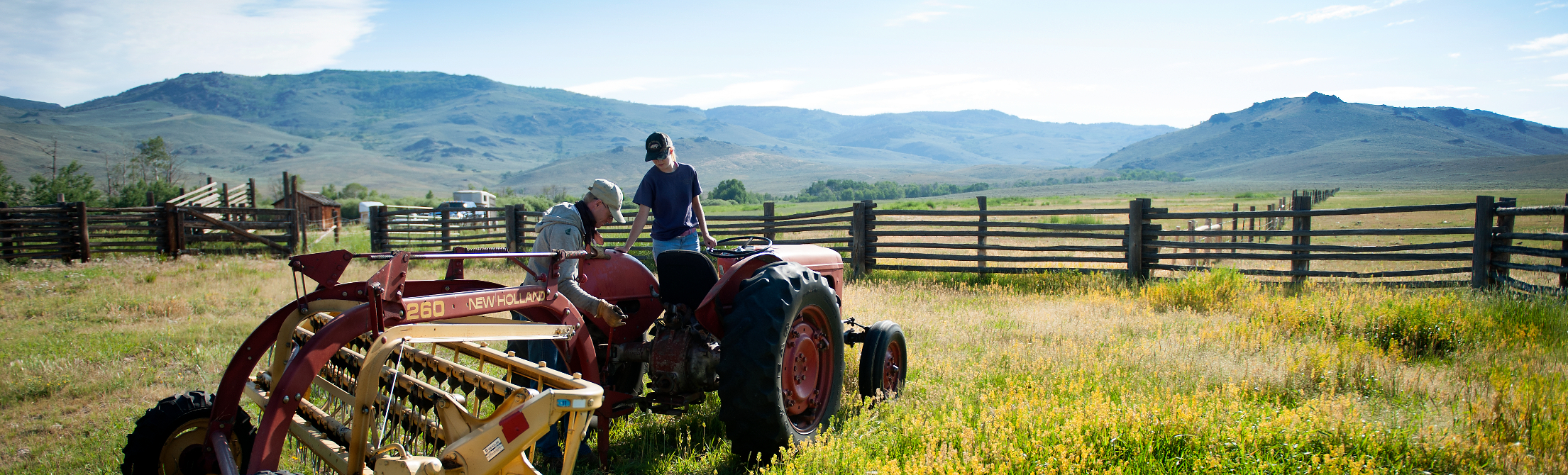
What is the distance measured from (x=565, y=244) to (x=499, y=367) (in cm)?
87

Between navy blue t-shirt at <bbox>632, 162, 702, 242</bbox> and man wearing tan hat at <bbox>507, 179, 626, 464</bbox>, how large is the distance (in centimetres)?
71

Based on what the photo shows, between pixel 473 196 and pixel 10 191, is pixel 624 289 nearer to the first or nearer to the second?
pixel 10 191

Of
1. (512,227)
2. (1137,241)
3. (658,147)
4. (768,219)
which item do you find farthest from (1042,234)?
(512,227)

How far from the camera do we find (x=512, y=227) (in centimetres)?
1664

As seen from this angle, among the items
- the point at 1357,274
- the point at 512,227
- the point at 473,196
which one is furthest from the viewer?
the point at 473,196

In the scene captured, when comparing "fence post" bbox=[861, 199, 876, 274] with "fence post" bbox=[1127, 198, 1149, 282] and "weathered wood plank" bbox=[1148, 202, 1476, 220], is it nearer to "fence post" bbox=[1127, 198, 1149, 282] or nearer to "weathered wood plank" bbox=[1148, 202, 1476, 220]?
"fence post" bbox=[1127, 198, 1149, 282]

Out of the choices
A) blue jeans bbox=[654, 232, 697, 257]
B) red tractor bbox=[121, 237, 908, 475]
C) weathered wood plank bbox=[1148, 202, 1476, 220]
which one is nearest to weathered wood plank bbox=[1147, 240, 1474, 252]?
weathered wood plank bbox=[1148, 202, 1476, 220]

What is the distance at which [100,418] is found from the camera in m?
4.97

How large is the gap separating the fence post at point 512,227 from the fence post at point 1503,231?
15.8m

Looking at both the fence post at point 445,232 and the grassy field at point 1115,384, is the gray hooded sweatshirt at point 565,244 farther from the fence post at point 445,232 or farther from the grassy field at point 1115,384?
the fence post at point 445,232

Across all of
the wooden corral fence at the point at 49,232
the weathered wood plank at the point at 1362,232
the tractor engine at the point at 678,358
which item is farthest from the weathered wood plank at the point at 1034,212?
the wooden corral fence at the point at 49,232

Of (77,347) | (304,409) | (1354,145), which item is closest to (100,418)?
(77,347)

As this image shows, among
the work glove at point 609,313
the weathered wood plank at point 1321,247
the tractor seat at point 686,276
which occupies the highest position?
the tractor seat at point 686,276

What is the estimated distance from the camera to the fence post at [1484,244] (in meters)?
8.41
